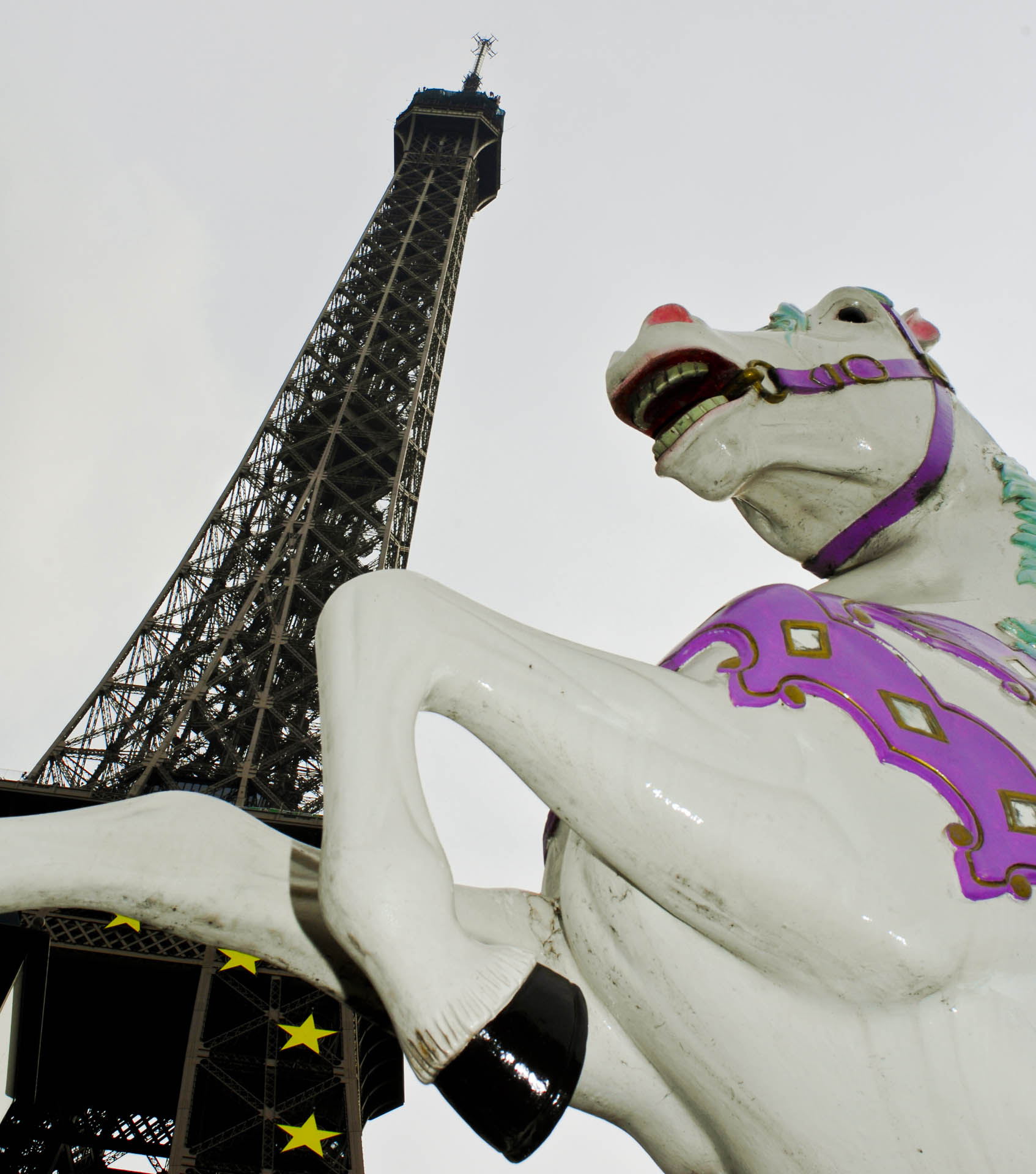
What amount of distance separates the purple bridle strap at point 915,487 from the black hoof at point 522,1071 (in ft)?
3.95

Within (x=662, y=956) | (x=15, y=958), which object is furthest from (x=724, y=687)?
(x=15, y=958)

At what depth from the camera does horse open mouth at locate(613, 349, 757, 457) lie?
184cm

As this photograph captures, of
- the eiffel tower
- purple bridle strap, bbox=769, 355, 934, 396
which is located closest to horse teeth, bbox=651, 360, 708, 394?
purple bridle strap, bbox=769, 355, 934, 396

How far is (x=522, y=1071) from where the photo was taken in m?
1.16

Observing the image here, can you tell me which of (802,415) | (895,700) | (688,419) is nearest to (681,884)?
(895,700)

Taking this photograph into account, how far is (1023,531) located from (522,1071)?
1437 millimetres

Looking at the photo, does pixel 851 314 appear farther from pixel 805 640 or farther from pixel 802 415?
pixel 805 640

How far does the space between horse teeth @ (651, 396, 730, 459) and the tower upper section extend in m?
39.7

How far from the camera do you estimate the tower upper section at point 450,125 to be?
39031 millimetres

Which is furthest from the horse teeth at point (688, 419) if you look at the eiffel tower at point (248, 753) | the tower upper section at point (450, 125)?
the tower upper section at point (450, 125)

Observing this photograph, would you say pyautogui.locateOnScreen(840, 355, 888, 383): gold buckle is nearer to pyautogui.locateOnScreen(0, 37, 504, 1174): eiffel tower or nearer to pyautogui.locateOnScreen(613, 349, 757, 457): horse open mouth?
pyautogui.locateOnScreen(613, 349, 757, 457): horse open mouth

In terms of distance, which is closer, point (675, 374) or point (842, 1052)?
point (842, 1052)

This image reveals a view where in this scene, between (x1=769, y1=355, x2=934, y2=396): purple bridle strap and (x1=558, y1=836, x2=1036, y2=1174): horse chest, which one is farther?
(x1=769, y1=355, x2=934, y2=396): purple bridle strap

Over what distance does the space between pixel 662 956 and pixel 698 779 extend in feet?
0.79
